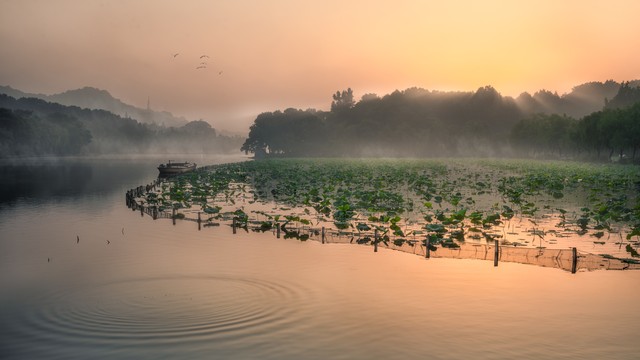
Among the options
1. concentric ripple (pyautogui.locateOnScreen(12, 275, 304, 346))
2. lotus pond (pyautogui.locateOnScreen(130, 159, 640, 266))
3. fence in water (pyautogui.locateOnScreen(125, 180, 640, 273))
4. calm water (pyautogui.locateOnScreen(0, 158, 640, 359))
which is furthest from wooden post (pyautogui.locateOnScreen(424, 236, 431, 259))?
concentric ripple (pyautogui.locateOnScreen(12, 275, 304, 346))

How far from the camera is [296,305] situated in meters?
16.7

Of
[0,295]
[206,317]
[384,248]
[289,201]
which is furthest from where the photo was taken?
[289,201]

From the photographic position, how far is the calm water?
13.2m

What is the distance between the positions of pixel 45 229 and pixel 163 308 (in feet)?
72.0

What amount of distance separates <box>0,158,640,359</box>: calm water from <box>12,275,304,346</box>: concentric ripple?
0.06 metres

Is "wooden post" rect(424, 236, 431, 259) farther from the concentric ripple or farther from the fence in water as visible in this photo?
the concentric ripple

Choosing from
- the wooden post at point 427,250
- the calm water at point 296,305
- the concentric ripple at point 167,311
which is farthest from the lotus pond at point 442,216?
the concentric ripple at point 167,311

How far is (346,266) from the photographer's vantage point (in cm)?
2192

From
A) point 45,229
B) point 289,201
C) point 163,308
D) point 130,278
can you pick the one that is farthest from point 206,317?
point 289,201

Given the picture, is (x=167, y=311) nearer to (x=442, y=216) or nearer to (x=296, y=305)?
(x=296, y=305)

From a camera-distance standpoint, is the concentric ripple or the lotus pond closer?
the concentric ripple

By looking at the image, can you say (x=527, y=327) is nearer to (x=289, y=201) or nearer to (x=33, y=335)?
(x=33, y=335)

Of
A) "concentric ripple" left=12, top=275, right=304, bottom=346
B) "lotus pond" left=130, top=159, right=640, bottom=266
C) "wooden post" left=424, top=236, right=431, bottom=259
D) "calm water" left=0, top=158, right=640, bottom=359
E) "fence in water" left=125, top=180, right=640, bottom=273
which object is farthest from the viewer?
"lotus pond" left=130, top=159, right=640, bottom=266

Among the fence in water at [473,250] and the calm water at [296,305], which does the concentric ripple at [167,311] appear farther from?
the fence in water at [473,250]
